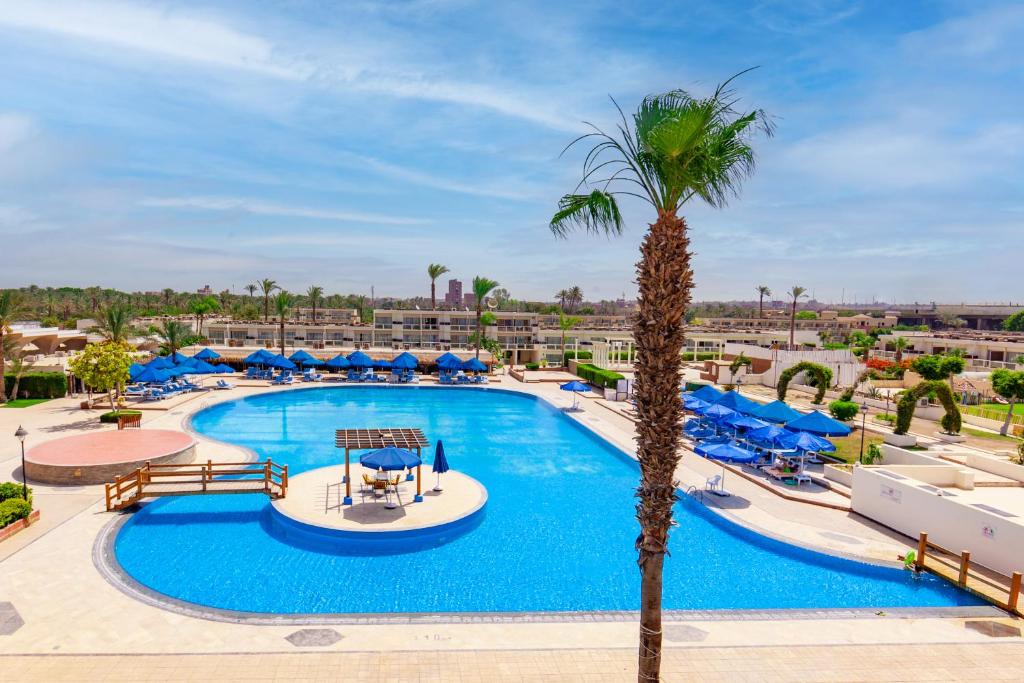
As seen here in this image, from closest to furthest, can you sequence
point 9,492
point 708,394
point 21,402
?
point 9,492, point 708,394, point 21,402

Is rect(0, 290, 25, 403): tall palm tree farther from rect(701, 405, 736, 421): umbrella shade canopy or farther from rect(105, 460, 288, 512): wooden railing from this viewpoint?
rect(701, 405, 736, 421): umbrella shade canopy

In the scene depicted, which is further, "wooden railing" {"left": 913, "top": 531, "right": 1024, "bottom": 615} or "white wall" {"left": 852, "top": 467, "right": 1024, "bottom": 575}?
"white wall" {"left": 852, "top": 467, "right": 1024, "bottom": 575}

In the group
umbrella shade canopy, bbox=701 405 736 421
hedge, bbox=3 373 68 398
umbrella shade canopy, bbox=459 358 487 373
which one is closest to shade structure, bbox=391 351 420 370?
umbrella shade canopy, bbox=459 358 487 373

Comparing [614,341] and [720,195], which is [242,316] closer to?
[614,341]

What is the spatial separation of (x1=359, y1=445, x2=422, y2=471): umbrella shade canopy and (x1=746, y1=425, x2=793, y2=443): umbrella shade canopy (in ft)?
40.2

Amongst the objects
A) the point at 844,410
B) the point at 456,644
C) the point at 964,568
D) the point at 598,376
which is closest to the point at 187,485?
the point at 456,644

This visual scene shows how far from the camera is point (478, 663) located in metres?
8.98

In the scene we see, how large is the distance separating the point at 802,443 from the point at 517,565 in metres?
11.0

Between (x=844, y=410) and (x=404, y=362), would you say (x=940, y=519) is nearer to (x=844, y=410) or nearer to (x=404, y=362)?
(x=844, y=410)

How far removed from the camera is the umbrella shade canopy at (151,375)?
3269cm

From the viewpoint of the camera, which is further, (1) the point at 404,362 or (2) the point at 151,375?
(1) the point at 404,362

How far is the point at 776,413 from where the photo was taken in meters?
23.4

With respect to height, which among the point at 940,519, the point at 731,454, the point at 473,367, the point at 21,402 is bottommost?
the point at 21,402

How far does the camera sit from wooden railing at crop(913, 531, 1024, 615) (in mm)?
10992
